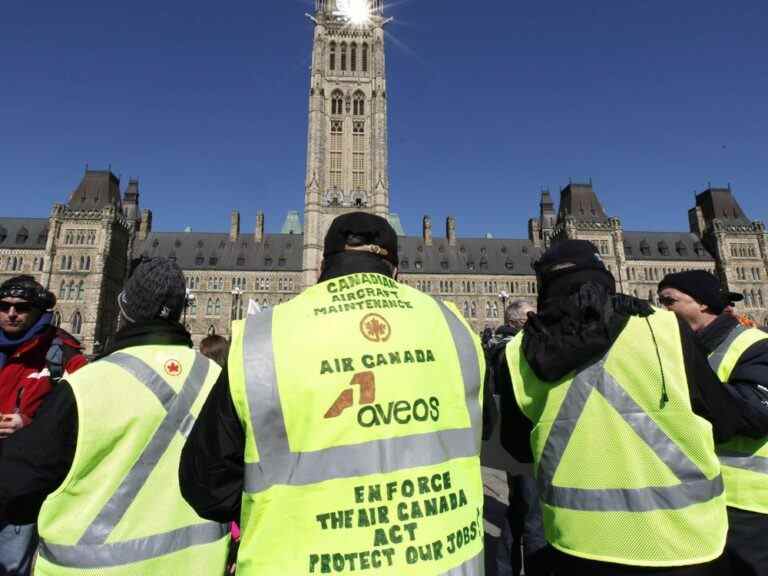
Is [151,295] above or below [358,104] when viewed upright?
below

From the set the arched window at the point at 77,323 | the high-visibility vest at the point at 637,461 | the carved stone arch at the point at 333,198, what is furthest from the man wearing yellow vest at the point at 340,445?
the arched window at the point at 77,323

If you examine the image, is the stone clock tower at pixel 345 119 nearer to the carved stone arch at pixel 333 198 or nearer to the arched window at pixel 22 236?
the carved stone arch at pixel 333 198

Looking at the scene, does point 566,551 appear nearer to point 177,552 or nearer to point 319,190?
point 177,552

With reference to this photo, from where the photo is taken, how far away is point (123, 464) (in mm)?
1888

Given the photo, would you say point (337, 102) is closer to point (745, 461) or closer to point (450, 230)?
point (450, 230)

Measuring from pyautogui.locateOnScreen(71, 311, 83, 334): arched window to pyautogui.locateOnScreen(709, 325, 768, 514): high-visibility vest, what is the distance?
52504 mm

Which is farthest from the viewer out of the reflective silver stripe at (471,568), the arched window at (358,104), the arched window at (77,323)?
the arched window at (358,104)

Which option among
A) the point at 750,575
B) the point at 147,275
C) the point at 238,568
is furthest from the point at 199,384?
the point at 750,575

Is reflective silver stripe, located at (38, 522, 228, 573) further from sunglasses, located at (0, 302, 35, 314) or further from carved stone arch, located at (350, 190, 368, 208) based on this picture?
carved stone arch, located at (350, 190, 368, 208)

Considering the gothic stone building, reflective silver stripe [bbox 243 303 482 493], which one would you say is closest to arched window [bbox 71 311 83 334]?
the gothic stone building

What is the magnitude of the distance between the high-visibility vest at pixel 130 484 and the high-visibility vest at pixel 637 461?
68.1 inches

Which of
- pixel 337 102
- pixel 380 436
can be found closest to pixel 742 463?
pixel 380 436

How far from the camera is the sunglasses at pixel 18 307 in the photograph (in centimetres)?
334

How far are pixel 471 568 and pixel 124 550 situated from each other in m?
1.45
